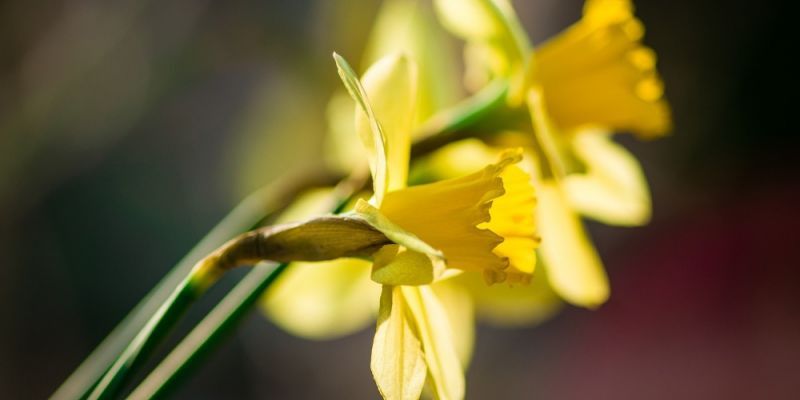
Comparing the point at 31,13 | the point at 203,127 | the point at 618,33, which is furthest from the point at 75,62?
the point at 618,33

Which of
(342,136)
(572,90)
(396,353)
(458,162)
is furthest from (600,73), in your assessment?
(396,353)

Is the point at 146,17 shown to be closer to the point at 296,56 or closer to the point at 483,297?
the point at 296,56

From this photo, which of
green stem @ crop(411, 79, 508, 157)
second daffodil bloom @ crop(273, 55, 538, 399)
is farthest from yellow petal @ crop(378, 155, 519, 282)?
green stem @ crop(411, 79, 508, 157)

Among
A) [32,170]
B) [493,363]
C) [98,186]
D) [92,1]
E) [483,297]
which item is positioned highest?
[92,1]

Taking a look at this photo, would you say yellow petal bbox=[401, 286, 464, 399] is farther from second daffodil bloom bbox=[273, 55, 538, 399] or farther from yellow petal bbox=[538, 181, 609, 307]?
yellow petal bbox=[538, 181, 609, 307]

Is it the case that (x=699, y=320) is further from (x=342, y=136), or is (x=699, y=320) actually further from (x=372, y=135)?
(x=372, y=135)
